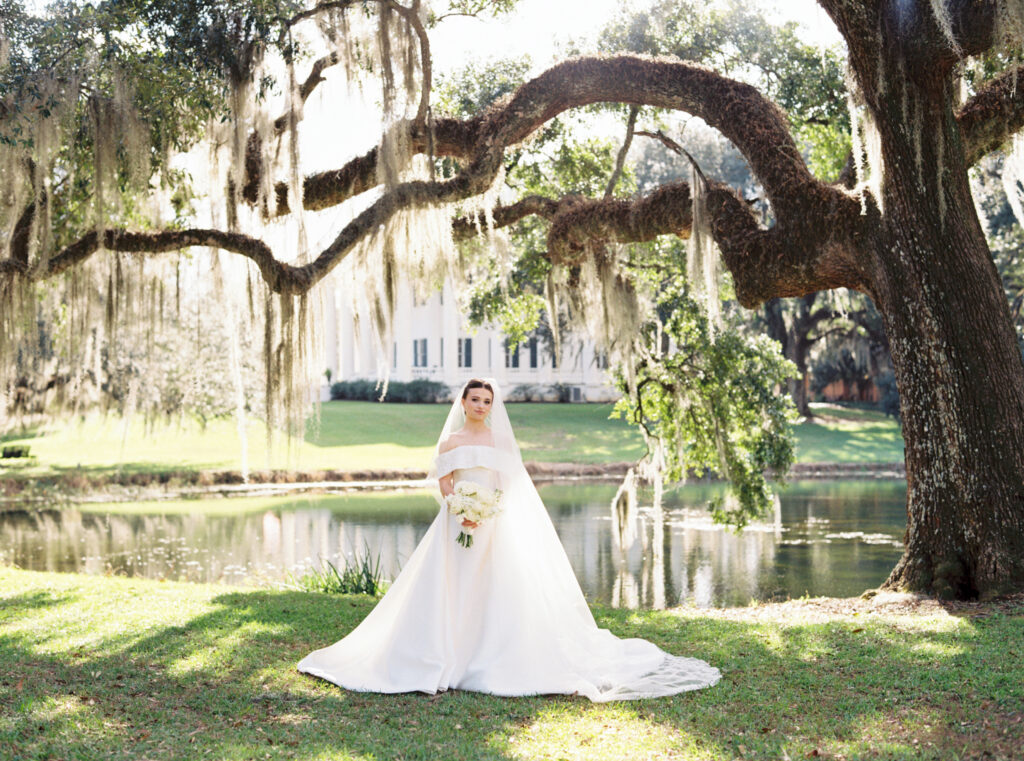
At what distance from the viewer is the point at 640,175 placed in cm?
3522

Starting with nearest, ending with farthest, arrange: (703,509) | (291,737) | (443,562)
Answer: (291,737) < (443,562) < (703,509)

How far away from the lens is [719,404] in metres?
12.1

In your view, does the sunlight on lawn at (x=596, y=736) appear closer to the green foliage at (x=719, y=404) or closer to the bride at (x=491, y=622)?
the bride at (x=491, y=622)

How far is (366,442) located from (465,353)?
11274 millimetres

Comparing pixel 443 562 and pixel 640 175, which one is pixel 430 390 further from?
pixel 443 562

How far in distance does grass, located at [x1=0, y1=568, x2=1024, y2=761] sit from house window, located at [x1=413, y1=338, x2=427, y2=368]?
36.3 m

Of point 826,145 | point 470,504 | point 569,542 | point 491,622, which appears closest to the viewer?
point 491,622

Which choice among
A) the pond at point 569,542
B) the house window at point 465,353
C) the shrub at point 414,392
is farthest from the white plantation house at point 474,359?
the pond at point 569,542

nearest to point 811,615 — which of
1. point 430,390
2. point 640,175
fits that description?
A: point 640,175

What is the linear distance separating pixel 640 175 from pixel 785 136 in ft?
91.1

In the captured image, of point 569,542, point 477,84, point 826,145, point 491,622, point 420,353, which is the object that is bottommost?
point 569,542

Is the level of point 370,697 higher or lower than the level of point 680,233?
lower

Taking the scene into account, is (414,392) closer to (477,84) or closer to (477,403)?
(477,84)

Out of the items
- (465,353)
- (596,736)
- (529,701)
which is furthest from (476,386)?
(465,353)
